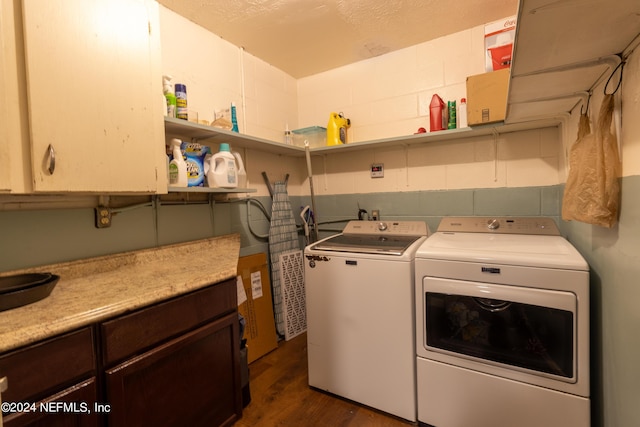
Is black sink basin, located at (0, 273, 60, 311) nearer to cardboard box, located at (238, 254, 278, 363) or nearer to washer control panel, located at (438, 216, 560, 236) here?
cardboard box, located at (238, 254, 278, 363)

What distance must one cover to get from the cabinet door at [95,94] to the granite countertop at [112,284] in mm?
403

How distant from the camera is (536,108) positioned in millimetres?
1583

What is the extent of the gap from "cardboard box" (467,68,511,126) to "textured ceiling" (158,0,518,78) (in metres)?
0.48

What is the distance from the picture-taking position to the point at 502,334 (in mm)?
1411

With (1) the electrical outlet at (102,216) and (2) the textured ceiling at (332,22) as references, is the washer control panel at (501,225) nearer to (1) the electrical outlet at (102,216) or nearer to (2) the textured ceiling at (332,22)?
(2) the textured ceiling at (332,22)

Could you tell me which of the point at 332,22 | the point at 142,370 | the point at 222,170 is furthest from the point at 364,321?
the point at 332,22

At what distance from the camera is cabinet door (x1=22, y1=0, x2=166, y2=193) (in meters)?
1.08

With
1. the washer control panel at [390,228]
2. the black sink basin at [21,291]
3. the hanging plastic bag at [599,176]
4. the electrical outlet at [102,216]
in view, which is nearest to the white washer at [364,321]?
the washer control panel at [390,228]

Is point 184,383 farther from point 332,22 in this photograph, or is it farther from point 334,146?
point 332,22

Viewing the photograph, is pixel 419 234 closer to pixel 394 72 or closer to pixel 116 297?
pixel 394 72

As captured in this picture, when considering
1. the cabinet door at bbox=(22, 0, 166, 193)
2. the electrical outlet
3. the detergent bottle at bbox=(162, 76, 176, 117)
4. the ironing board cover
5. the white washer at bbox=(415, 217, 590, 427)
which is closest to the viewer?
the cabinet door at bbox=(22, 0, 166, 193)

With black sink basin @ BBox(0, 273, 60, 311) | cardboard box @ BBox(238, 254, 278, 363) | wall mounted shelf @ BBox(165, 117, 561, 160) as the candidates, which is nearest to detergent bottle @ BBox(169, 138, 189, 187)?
wall mounted shelf @ BBox(165, 117, 561, 160)

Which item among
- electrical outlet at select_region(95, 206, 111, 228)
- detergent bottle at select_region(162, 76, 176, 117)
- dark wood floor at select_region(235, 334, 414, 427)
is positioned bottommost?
dark wood floor at select_region(235, 334, 414, 427)

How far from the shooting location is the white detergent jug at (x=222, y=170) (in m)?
1.81
